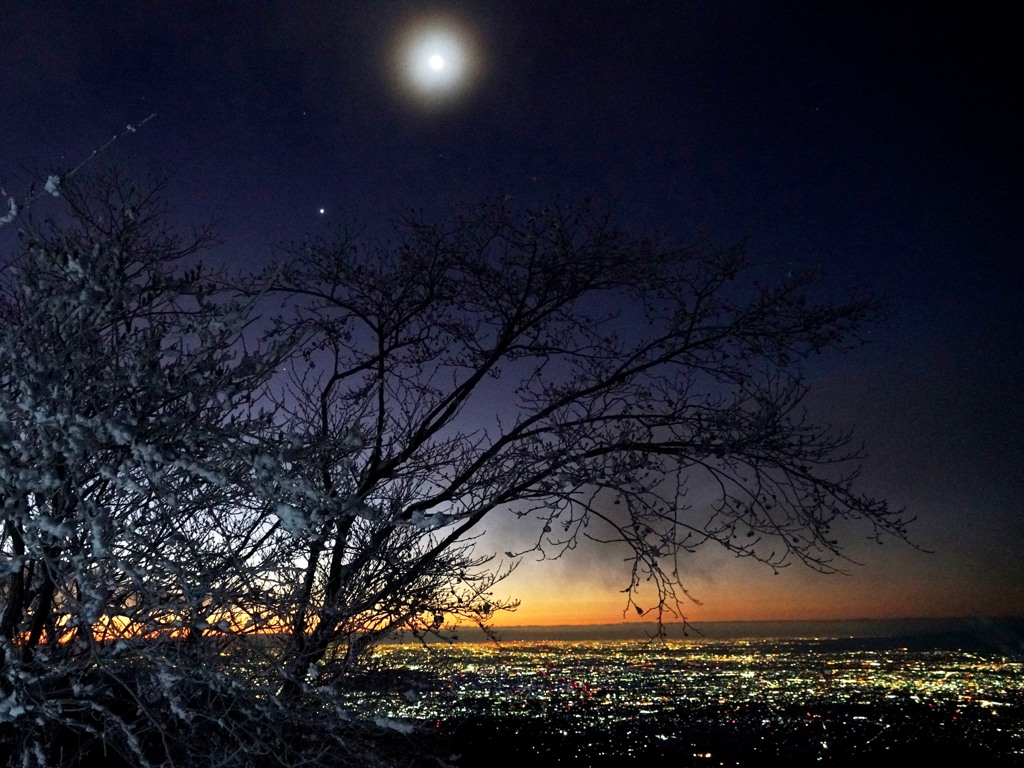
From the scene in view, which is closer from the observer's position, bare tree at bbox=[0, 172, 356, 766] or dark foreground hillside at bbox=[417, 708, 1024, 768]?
bare tree at bbox=[0, 172, 356, 766]

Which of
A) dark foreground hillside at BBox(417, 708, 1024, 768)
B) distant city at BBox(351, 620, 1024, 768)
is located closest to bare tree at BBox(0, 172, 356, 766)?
distant city at BBox(351, 620, 1024, 768)

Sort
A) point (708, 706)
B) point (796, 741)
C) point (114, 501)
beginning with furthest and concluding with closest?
point (708, 706) → point (796, 741) → point (114, 501)

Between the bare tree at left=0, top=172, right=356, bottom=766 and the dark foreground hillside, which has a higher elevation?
the bare tree at left=0, top=172, right=356, bottom=766

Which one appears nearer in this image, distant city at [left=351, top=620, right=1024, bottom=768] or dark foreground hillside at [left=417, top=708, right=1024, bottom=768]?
distant city at [left=351, top=620, right=1024, bottom=768]

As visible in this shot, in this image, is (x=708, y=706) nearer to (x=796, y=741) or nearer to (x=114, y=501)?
(x=796, y=741)

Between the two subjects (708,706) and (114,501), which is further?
(708,706)

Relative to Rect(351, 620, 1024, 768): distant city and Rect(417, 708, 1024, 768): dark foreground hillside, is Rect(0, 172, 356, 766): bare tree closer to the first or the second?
Rect(351, 620, 1024, 768): distant city

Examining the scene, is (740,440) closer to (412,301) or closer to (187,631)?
(412,301)

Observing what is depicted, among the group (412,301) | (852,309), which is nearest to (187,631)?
(412,301)

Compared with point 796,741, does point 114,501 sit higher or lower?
higher

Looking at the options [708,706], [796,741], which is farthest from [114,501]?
[708,706]

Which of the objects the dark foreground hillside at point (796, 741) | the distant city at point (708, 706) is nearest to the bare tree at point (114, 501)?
the distant city at point (708, 706)
